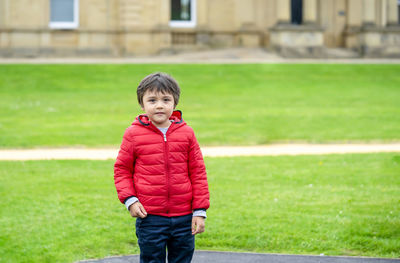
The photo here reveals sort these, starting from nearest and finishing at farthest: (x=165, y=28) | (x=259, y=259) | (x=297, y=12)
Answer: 1. (x=259, y=259)
2. (x=165, y=28)
3. (x=297, y=12)

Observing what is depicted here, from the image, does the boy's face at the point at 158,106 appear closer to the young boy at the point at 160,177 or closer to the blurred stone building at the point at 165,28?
the young boy at the point at 160,177

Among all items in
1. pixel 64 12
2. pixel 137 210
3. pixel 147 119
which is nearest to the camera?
pixel 137 210

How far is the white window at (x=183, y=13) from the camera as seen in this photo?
3581 cm

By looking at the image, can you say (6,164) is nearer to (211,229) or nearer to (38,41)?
(211,229)

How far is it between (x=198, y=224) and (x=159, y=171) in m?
0.47

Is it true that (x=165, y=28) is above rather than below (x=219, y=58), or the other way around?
above

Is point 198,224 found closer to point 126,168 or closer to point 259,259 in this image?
point 126,168

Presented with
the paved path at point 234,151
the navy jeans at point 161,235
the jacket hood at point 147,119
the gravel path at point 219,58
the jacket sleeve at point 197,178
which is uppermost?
the gravel path at point 219,58

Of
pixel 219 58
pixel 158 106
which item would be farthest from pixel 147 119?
pixel 219 58

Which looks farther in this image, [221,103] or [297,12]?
[297,12]

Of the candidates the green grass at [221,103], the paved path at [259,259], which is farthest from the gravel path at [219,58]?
the paved path at [259,259]

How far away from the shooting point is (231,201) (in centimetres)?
810

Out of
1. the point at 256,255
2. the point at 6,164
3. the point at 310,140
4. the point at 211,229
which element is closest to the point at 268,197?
the point at 211,229

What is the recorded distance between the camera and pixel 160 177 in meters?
4.24
